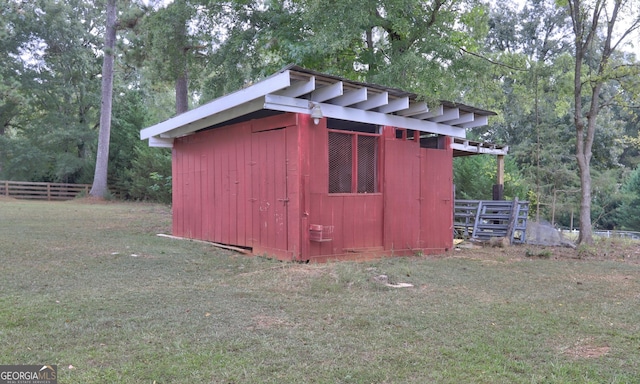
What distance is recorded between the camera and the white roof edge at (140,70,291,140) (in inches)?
243

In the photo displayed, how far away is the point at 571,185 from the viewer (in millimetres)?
18516

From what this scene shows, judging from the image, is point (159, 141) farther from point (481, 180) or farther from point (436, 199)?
point (481, 180)

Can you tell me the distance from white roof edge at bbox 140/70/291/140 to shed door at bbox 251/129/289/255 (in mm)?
689

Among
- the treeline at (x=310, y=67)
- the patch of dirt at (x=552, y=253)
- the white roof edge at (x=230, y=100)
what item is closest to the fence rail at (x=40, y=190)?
the treeline at (x=310, y=67)

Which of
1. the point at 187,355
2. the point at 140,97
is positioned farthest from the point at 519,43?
the point at 187,355

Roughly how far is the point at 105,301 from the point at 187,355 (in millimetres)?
1765

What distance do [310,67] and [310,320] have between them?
1039 centimetres

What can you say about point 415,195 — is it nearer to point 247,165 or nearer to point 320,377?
point 247,165

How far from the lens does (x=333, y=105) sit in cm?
707

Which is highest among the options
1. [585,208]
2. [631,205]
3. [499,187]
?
[499,187]

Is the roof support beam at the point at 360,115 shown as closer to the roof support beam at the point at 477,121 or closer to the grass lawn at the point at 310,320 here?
the roof support beam at the point at 477,121

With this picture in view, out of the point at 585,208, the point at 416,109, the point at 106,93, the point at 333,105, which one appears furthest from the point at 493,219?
the point at 106,93

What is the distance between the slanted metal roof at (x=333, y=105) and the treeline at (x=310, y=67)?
599mm

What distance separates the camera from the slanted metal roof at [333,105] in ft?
21.1
